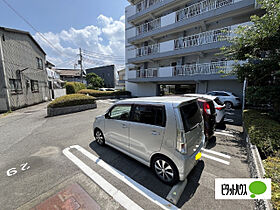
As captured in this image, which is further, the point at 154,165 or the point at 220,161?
the point at 220,161

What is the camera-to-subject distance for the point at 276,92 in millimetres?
3650

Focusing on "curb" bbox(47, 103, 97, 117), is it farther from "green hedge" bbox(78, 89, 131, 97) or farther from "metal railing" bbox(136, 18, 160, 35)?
"metal railing" bbox(136, 18, 160, 35)

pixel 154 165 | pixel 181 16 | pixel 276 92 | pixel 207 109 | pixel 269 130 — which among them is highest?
pixel 181 16

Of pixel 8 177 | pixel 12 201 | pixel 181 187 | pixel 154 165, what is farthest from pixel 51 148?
pixel 181 187

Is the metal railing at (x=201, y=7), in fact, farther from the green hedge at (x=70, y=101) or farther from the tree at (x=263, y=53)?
the green hedge at (x=70, y=101)

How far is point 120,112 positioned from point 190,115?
1.72m

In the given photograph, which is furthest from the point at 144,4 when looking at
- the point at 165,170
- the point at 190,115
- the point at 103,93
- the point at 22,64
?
the point at 165,170

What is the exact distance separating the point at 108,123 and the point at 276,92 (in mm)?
5432

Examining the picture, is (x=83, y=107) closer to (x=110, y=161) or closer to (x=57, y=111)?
(x=57, y=111)

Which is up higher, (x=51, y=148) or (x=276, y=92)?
(x=276, y=92)

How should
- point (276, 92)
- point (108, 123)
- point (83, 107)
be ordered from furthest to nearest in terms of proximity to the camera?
1. point (83, 107)
2. point (276, 92)
3. point (108, 123)

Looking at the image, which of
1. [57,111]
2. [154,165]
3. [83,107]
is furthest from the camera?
[83,107]

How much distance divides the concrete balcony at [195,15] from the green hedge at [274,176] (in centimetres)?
1052

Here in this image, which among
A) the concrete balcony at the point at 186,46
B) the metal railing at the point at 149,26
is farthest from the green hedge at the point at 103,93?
the metal railing at the point at 149,26
